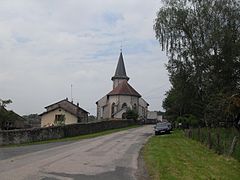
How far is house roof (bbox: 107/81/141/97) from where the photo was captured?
108894 millimetres

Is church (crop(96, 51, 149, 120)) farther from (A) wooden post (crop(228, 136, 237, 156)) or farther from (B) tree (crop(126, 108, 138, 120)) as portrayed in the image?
(A) wooden post (crop(228, 136, 237, 156))

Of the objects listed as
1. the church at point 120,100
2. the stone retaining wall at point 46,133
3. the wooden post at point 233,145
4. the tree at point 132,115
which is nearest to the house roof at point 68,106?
the tree at point 132,115

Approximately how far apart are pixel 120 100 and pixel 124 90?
2.69 metres

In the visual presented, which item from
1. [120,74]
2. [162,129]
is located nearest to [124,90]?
[120,74]

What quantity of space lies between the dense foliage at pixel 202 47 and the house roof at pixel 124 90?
6285 centimetres

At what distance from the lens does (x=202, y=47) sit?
4091 cm

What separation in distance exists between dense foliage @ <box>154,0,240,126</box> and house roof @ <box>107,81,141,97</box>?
62850mm

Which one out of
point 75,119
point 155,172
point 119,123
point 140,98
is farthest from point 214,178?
point 140,98

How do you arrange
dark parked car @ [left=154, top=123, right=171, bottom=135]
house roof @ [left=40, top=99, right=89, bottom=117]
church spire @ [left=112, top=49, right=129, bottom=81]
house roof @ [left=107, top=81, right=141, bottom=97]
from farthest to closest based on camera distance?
1. church spire @ [left=112, top=49, right=129, bottom=81]
2. house roof @ [left=107, top=81, right=141, bottom=97]
3. house roof @ [left=40, top=99, right=89, bottom=117]
4. dark parked car @ [left=154, top=123, right=171, bottom=135]

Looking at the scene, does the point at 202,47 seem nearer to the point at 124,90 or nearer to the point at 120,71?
the point at 124,90

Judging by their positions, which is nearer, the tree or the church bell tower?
the tree

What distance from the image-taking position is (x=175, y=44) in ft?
143

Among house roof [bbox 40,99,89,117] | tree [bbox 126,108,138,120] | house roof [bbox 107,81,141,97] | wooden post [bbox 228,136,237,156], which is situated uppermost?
house roof [bbox 107,81,141,97]

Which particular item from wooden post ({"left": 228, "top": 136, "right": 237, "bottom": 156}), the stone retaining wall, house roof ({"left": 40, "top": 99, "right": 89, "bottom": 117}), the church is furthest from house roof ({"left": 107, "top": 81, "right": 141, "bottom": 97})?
wooden post ({"left": 228, "top": 136, "right": 237, "bottom": 156})
